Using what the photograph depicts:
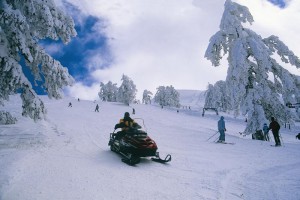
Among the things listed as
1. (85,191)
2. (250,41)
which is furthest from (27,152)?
(250,41)

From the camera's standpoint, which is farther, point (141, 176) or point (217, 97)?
point (217, 97)

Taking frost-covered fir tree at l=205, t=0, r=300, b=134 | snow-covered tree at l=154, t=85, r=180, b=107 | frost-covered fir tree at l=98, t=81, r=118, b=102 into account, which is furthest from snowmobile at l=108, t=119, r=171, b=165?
frost-covered fir tree at l=98, t=81, r=118, b=102

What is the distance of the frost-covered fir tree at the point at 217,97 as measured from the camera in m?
80.6

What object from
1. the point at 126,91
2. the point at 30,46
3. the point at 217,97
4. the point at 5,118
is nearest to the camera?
the point at 30,46

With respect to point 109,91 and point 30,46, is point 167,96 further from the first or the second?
point 30,46

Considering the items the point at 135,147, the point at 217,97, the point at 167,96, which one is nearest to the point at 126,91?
the point at 217,97

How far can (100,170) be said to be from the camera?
28.6ft

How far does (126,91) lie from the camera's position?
257 ft

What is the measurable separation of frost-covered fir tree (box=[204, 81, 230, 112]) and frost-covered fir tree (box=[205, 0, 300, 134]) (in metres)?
59.9

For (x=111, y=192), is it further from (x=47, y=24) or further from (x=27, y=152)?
(x=47, y=24)

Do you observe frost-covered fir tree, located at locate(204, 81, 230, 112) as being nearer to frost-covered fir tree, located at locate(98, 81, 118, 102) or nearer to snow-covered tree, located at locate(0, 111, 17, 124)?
frost-covered fir tree, located at locate(98, 81, 118, 102)

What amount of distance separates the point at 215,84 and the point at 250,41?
66202 mm

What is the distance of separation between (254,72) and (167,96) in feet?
282

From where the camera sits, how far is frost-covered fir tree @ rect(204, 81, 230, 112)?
80562mm
